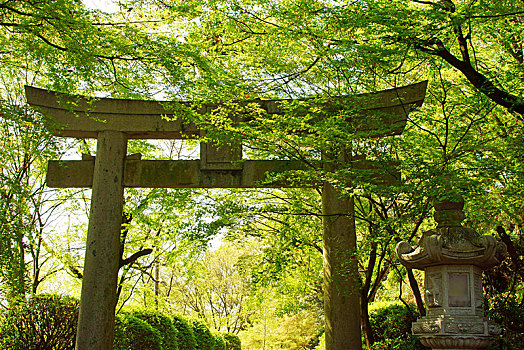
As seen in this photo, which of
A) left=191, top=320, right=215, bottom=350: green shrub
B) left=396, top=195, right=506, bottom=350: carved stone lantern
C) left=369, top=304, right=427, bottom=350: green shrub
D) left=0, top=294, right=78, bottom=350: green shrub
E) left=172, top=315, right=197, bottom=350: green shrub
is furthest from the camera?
left=191, top=320, right=215, bottom=350: green shrub

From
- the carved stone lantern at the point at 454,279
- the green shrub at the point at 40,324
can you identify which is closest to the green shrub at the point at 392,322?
the carved stone lantern at the point at 454,279

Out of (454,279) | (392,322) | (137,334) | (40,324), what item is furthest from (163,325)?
(454,279)

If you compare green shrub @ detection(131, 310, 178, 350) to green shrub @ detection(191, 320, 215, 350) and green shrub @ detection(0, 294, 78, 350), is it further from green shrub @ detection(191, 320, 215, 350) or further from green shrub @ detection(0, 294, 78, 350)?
green shrub @ detection(191, 320, 215, 350)

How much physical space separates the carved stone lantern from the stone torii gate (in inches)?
57.2

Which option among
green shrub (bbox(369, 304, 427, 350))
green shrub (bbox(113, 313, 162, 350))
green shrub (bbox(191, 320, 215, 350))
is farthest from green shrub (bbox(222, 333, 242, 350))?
green shrub (bbox(369, 304, 427, 350))

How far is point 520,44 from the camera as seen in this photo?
7297 millimetres

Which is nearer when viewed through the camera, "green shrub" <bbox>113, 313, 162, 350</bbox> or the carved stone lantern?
the carved stone lantern

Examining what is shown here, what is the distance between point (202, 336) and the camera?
44.2 ft

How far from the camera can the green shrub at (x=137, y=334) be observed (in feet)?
29.7

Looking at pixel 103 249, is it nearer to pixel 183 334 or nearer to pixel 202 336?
pixel 183 334

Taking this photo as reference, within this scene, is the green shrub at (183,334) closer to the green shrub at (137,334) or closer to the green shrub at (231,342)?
the green shrub at (137,334)

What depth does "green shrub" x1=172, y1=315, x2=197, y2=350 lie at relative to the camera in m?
11.8

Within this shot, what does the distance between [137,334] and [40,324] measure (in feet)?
7.27

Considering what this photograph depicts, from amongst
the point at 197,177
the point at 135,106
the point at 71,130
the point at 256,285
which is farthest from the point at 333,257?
the point at 71,130
